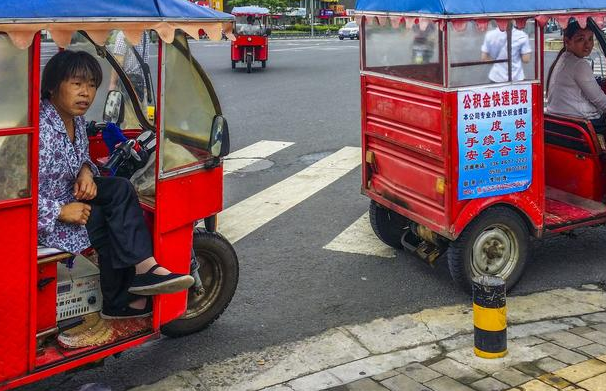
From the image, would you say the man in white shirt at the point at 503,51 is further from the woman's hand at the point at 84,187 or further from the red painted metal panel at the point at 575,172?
the woman's hand at the point at 84,187

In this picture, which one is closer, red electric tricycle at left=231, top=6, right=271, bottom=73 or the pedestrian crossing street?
the pedestrian crossing street

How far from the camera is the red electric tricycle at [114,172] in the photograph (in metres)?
3.69

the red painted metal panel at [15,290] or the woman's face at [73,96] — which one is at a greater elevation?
the woman's face at [73,96]

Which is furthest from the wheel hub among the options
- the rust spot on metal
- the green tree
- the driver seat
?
the green tree

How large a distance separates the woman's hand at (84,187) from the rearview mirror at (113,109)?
54.2 inches

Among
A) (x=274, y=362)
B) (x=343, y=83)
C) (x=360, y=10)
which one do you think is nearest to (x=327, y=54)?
(x=343, y=83)

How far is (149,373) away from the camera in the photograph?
4664 mm

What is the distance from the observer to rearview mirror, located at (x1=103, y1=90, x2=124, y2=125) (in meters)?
5.55

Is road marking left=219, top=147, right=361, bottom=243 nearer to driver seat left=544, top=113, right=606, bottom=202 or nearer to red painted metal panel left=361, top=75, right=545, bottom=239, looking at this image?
red painted metal panel left=361, top=75, right=545, bottom=239

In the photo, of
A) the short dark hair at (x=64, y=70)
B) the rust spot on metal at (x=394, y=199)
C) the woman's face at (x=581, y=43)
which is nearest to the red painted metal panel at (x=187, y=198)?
the short dark hair at (x=64, y=70)

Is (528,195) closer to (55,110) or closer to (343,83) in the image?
(55,110)

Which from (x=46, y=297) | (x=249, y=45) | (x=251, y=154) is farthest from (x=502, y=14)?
(x=249, y=45)

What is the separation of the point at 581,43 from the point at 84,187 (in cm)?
414

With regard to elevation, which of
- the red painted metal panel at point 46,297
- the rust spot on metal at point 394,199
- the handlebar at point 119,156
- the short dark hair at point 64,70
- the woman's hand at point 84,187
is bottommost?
the red painted metal panel at point 46,297
